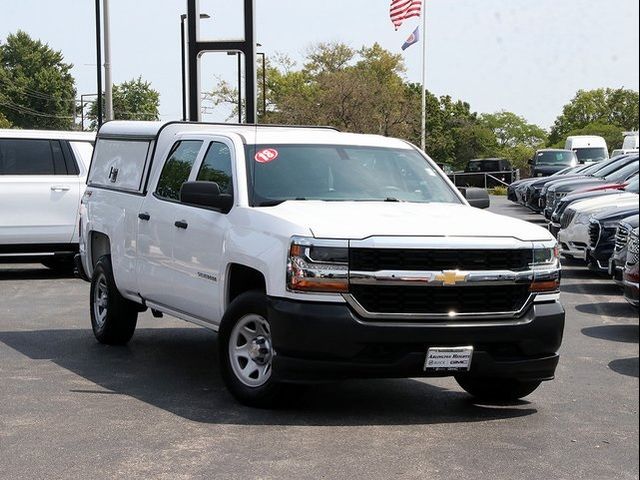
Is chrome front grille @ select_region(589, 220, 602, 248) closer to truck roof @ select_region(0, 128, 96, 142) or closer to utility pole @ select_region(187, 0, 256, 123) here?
truck roof @ select_region(0, 128, 96, 142)

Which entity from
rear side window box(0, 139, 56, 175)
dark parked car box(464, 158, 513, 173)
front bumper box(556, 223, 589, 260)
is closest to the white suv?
rear side window box(0, 139, 56, 175)

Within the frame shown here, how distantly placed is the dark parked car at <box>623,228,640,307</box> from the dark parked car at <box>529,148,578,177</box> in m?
30.1

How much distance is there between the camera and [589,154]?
47.2 metres

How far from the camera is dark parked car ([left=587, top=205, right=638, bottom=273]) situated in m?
15.0

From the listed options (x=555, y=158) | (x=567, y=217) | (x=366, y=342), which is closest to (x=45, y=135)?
(x=567, y=217)

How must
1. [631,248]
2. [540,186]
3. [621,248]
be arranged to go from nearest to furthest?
[631,248], [621,248], [540,186]

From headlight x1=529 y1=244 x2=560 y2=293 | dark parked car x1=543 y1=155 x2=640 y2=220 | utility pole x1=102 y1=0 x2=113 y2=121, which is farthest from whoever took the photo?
utility pole x1=102 y1=0 x2=113 y2=121

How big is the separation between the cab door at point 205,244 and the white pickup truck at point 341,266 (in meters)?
0.01

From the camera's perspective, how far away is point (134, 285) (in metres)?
9.62

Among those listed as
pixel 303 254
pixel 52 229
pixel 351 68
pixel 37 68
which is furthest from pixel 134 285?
pixel 37 68

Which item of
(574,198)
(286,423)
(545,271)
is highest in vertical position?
(545,271)

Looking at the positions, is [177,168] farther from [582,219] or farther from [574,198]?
[574,198]

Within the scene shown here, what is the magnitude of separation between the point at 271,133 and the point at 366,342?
2.41m

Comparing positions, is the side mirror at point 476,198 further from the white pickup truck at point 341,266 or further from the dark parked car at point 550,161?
the dark parked car at point 550,161
